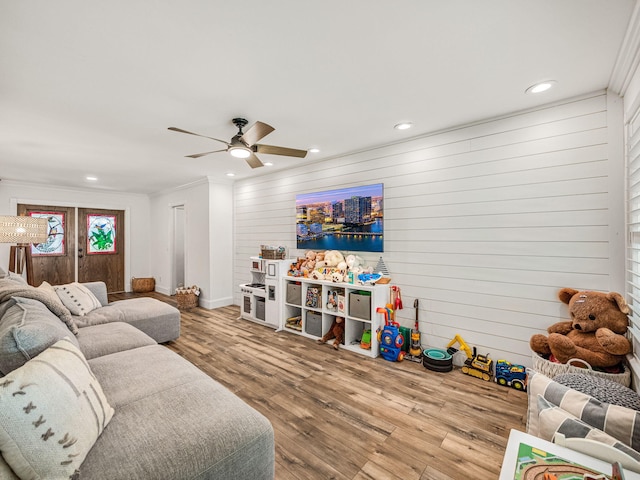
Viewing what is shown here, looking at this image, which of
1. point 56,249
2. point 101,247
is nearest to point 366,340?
point 101,247

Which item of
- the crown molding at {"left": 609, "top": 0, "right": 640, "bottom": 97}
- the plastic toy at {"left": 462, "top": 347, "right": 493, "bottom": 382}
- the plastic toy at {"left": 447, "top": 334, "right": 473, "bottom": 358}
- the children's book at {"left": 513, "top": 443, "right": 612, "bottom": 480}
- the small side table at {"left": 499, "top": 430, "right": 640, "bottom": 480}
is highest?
the crown molding at {"left": 609, "top": 0, "right": 640, "bottom": 97}

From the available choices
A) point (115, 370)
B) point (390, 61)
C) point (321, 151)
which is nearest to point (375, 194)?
point (321, 151)

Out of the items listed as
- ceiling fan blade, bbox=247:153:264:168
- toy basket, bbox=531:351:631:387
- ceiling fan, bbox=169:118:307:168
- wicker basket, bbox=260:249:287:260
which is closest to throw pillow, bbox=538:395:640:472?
toy basket, bbox=531:351:631:387

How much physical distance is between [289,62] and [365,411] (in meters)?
2.62

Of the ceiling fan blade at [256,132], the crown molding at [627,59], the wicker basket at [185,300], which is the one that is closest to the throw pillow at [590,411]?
the crown molding at [627,59]

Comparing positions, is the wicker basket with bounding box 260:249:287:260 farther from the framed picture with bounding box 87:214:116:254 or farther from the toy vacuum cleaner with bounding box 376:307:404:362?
the framed picture with bounding box 87:214:116:254

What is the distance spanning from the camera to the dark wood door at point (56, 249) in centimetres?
608

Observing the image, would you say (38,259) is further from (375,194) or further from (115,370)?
(375,194)

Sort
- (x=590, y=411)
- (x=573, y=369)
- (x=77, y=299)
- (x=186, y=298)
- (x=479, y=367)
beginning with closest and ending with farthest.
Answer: (x=590, y=411), (x=573, y=369), (x=479, y=367), (x=77, y=299), (x=186, y=298)

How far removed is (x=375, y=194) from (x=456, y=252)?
117cm

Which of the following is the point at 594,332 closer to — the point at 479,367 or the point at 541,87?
the point at 479,367

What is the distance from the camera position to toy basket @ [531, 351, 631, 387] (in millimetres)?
1977

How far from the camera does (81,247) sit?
6.61m

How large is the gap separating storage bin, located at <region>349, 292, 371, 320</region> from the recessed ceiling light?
2.39 m
